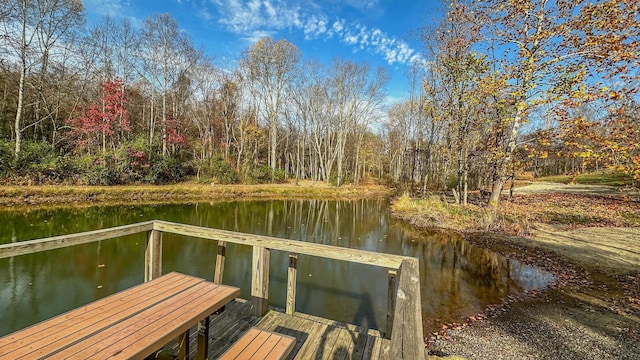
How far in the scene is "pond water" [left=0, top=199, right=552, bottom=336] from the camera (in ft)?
16.7

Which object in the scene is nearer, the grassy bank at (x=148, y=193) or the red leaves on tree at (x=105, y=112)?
the grassy bank at (x=148, y=193)

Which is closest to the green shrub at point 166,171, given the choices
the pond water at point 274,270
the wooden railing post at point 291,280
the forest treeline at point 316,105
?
the forest treeline at point 316,105

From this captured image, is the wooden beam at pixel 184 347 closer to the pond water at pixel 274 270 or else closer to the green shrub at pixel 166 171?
the pond water at pixel 274 270

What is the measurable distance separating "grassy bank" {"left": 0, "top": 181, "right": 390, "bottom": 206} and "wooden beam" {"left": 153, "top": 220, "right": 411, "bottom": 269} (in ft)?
44.6

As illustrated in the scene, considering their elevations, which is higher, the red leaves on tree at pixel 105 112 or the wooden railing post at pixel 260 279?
the red leaves on tree at pixel 105 112

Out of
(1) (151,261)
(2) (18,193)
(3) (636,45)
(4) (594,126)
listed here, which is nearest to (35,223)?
(2) (18,193)

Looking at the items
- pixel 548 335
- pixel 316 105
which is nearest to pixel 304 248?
pixel 548 335

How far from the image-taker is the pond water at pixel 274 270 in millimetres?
5094

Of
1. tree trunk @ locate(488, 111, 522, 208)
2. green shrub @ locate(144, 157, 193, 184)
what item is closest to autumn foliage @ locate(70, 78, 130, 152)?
green shrub @ locate(144, 157, 193, 184)

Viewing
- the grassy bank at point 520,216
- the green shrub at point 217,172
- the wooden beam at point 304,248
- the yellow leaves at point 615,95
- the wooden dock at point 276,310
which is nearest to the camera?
the wooden dock at point 276,310

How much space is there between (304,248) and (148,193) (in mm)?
15935

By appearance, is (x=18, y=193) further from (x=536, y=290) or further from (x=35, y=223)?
(x=536, y=290)

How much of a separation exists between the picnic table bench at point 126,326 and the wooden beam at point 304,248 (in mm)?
812

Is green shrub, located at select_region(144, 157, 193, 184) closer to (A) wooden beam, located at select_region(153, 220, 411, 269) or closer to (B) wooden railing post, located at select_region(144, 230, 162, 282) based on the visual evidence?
(B) wooden railing post, located at select_region(144, 230, 162, 282)
